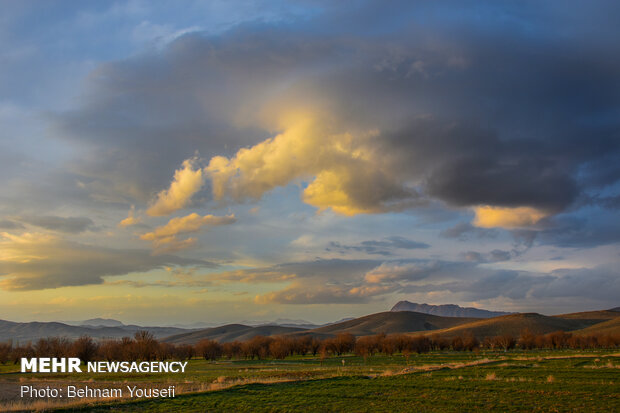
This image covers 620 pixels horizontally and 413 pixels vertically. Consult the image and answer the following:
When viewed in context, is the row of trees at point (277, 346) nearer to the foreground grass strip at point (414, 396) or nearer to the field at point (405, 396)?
the field at point (405, 396)

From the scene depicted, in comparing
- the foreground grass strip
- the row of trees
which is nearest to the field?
the foreground grass strip

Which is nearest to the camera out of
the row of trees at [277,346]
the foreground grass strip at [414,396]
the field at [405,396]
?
the foreground grass strip at [414,396]

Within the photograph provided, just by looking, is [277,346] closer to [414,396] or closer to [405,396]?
[405,396]

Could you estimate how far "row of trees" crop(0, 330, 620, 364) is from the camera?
111625 mm

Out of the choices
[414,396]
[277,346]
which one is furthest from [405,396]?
[277,346]

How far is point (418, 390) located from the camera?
106 ft

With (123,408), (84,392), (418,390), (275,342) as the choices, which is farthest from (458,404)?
(275,342)

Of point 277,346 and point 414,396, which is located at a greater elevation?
point 414,396

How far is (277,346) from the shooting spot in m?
133

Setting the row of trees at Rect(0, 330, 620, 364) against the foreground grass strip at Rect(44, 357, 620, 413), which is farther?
the row of trees at Rect(0, 330, 620, 364)

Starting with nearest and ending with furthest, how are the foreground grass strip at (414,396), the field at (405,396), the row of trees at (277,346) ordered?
the foreground grass strip at (414,396), the field at (405,396), the row of trees at (277,346)

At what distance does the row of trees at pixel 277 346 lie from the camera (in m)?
112

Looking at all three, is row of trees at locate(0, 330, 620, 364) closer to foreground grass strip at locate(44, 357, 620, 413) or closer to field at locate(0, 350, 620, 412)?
field at locate(0, 350, 620, 412)

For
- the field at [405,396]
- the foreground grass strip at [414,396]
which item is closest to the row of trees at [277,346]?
the field at [405,396]
